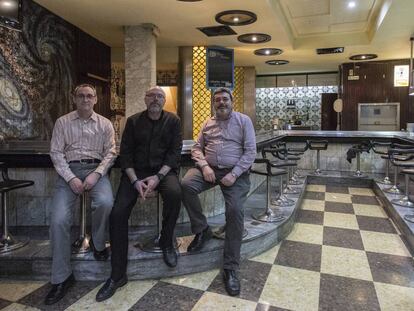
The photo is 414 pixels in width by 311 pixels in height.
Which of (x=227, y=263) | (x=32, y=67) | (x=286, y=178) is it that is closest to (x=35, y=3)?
(x=32, y=67)

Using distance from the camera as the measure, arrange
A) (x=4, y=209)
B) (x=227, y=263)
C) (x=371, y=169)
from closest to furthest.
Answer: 1. (x=227, y=263)
2. (x=4, y=209)
3. (x=371, y=169)

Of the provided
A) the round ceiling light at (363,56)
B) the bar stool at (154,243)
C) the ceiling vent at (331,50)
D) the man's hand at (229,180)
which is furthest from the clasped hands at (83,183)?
the round ceiling light at (363,56)

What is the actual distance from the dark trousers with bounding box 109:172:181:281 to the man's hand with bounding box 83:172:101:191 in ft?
0.56

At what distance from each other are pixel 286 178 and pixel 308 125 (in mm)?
7335

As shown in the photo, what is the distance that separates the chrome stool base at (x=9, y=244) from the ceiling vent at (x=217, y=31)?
5105 millimetres

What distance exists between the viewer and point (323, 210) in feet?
13.0

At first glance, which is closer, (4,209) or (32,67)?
(4,209)

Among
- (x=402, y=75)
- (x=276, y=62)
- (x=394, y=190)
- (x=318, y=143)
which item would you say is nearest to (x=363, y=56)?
(x=402, y=75)

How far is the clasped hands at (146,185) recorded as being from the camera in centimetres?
210

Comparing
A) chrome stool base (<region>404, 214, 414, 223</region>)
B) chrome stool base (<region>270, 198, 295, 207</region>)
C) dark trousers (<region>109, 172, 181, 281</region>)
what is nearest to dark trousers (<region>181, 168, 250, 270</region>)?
dark trousers (<region>109, 172, 181, 281</region>)

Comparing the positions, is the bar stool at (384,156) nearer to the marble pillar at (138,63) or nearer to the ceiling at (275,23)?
the ceiling at (275,23)

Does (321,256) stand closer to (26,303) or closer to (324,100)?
(26,303)

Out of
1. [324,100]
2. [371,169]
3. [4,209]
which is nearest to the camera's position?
[4,209]

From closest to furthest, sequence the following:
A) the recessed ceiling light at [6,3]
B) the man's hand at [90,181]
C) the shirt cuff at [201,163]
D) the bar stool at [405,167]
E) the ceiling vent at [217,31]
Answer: the man's hand at [90,181]
the shirt cuff at [201,163]
the bar stool at [405,167]
the recessed ceiling light at [6,3]
the ceiling vent at [217,31]
